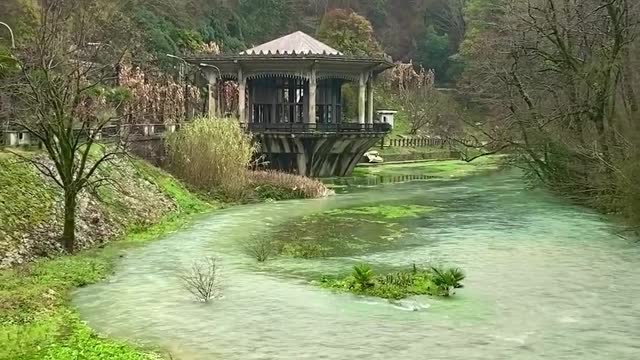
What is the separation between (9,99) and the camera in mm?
26422

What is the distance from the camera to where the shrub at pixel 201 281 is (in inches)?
591

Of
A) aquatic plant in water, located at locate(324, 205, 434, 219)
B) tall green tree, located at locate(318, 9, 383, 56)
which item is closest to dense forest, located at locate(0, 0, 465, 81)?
tall green tree, located at locate(318, 9, 383, 56)

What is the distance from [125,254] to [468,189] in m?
25.0

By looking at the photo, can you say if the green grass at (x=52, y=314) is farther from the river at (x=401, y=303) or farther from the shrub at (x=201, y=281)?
the shrub at (x=201, y=281)

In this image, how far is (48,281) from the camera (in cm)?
1580

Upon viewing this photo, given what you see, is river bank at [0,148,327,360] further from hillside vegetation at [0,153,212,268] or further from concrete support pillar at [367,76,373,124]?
concrete support pillar at [367,76,373,124]

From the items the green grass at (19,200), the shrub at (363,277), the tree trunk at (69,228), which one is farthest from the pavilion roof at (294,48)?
the shrub at (363,277)

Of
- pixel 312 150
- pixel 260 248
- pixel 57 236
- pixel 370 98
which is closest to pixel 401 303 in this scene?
pixel 260 248

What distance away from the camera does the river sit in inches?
471

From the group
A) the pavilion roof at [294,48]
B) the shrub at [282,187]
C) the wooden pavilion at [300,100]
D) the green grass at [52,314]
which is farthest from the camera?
the pavilion roof at [294,48]

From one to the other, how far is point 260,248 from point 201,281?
5.91 m

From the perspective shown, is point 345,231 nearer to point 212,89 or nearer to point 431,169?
point 212,89

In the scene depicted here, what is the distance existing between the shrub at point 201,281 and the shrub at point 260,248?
1380 millimetres

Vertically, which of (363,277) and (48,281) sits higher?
(363,277)
